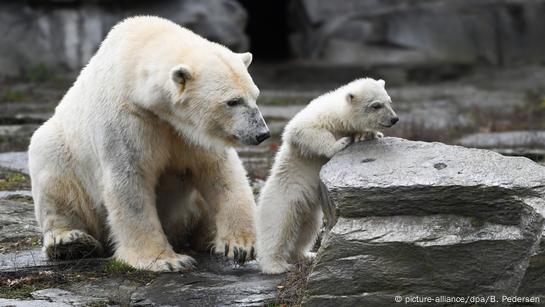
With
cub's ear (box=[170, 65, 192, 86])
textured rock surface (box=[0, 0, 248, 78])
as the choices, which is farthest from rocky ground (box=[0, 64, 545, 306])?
cub's ear (box=[170, 65, 192, 86])

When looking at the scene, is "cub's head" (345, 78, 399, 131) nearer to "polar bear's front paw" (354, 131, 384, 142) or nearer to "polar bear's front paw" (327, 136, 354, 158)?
"polar bear's front paw" (354, 131, 384, 142)

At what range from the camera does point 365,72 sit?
1439 centimetres

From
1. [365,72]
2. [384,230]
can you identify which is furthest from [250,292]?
[365,72]

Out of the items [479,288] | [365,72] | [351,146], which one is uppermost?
[351,146]

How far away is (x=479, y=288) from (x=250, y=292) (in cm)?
119

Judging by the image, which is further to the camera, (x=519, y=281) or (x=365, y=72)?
(x=365, y=72)

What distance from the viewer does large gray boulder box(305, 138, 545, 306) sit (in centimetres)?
424

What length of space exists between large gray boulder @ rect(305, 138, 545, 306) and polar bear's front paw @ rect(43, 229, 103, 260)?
6.45ft

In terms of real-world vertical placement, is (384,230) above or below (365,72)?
above

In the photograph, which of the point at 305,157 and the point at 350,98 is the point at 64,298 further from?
the point at 350,98

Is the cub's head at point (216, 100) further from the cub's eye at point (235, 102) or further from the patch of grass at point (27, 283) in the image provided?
the patch of grass at point (27, 283)

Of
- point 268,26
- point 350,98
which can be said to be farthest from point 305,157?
point 268,26

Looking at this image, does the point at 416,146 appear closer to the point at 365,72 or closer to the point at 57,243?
the point at 57,243

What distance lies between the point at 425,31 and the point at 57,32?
5345mm
